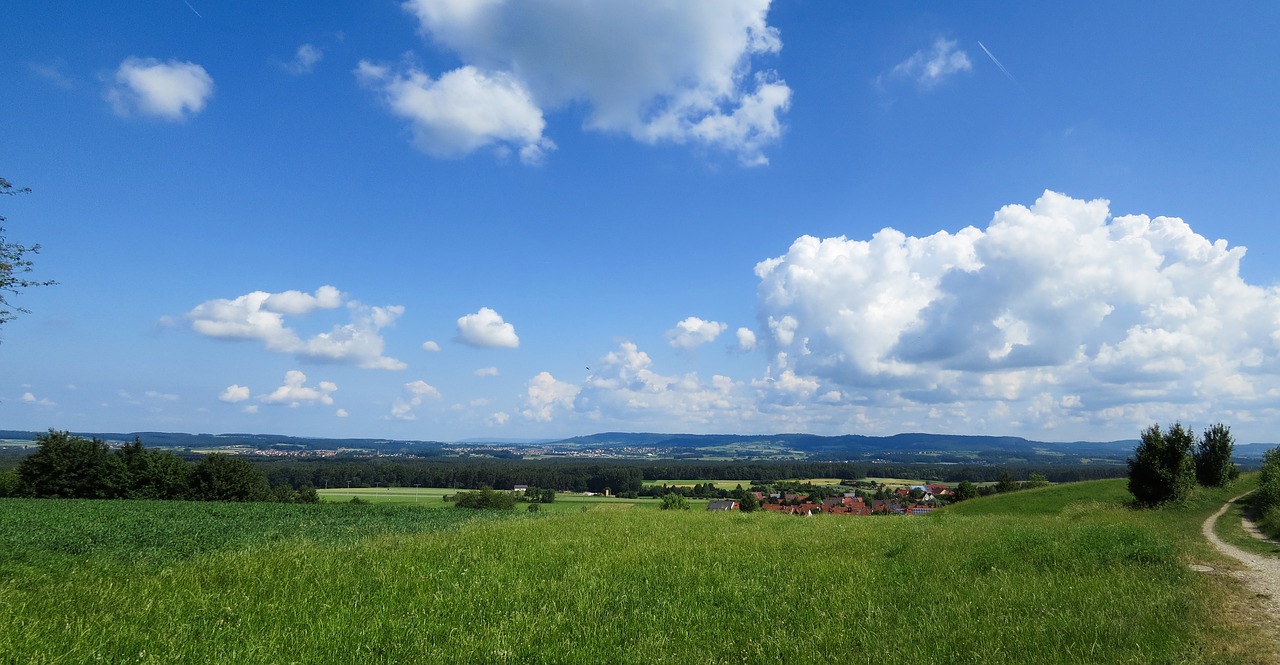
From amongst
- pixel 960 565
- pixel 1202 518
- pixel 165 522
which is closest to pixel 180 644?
pixel 960 565

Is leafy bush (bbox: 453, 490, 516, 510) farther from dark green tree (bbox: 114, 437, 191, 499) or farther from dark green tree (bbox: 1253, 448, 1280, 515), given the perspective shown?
dark green tree (bbox: 1253, 448, 1280, 515)

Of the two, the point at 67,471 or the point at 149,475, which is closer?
the point at 67,471

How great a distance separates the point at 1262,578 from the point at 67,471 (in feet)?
228

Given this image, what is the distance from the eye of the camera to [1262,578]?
1309 centimetres

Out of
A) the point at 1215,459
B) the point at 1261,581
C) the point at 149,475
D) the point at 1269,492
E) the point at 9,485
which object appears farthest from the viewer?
the point at 149,475

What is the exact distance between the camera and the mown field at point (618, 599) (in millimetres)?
7691

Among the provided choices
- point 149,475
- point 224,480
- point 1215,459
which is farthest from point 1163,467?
point 149,475

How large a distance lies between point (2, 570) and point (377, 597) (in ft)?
27.6

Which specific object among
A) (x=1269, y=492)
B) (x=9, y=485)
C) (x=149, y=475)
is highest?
(x=1269, y=492)

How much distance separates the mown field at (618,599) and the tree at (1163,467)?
20.8 metres

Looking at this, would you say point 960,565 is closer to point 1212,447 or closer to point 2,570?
point 2,570

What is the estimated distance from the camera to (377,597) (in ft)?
34.5

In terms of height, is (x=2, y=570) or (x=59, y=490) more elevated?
(x=2, y=570)

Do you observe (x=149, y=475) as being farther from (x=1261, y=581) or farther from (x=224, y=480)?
(x=1261, y=581)
